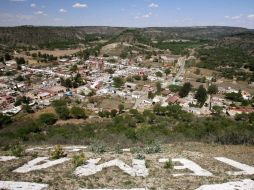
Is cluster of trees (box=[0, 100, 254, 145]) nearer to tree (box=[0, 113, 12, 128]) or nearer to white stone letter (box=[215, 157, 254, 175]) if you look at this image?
tree (box=[0, 113, 12, 128])

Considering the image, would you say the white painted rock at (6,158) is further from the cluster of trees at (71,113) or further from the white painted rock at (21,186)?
the cluster of trees at (71,113)

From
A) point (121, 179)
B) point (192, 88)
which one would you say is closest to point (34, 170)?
point (121, 179)

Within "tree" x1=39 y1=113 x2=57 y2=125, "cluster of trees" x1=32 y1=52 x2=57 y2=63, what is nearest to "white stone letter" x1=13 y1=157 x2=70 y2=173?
"tree" x1=39 y1=113 x2=57 y2=125

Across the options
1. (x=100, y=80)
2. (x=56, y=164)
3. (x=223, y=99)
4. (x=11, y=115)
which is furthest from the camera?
(x=100, y=80)

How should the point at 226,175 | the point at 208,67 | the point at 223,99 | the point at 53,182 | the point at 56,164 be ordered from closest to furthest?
the point at 53,182 → the point at 226,175 → the point at 56,164 → the point at 223,99 → the point at 208,67

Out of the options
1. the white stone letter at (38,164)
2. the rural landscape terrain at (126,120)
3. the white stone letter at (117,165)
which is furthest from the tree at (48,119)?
the white stone letter at (117,165)

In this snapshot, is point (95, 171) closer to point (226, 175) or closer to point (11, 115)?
point (226, 175)

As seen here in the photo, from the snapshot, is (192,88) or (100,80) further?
(100,80)
